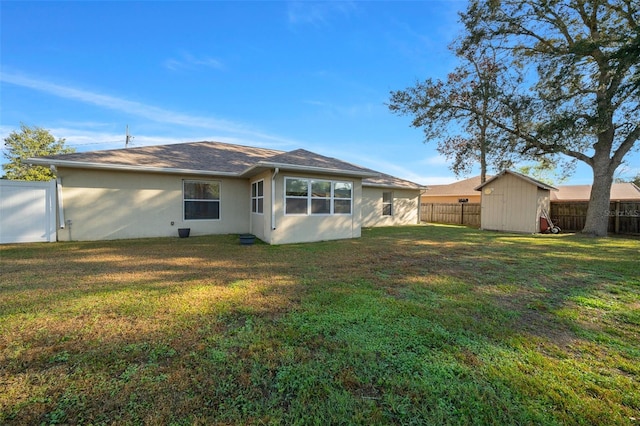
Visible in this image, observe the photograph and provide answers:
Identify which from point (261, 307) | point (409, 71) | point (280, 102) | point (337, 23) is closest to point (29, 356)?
point (261, 307)

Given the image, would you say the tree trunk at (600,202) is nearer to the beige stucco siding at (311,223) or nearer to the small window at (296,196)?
the beige stucco siding at (311,223)

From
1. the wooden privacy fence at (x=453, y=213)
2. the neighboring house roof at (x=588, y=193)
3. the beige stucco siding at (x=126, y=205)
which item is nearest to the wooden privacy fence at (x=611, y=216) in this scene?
the neighboring house roof at (x=588, y=193)

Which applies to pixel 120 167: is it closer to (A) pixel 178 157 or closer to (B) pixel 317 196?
(A) pixel 178 157

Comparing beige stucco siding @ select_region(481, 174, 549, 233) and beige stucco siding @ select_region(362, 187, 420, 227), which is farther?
beige stucco siding @ select_region(362, 187, 420, 227)

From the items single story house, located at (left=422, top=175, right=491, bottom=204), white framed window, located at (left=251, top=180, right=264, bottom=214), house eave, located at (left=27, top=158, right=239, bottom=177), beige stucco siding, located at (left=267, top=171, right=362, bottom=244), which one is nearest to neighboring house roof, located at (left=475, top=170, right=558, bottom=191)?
beige stucco siding, located at (left=267, top=171, right=362, bottom=244)

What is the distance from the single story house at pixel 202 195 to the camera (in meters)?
8.91

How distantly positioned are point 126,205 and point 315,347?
9.96 meters

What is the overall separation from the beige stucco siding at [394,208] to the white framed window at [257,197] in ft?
23.0

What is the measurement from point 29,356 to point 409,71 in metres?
16.6

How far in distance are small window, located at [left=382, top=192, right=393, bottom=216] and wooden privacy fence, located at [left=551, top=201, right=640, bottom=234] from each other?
8.94 m

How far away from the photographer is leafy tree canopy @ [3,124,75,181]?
77.2ft

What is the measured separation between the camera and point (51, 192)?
8.63 meters

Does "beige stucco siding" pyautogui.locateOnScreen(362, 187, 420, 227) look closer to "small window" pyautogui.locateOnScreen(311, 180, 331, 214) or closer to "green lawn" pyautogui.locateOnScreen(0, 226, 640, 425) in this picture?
"small window" pyautogui.locateOnScreen(311, 180, 331, 214)

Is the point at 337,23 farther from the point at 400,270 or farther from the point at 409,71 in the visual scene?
the point at 400,270
